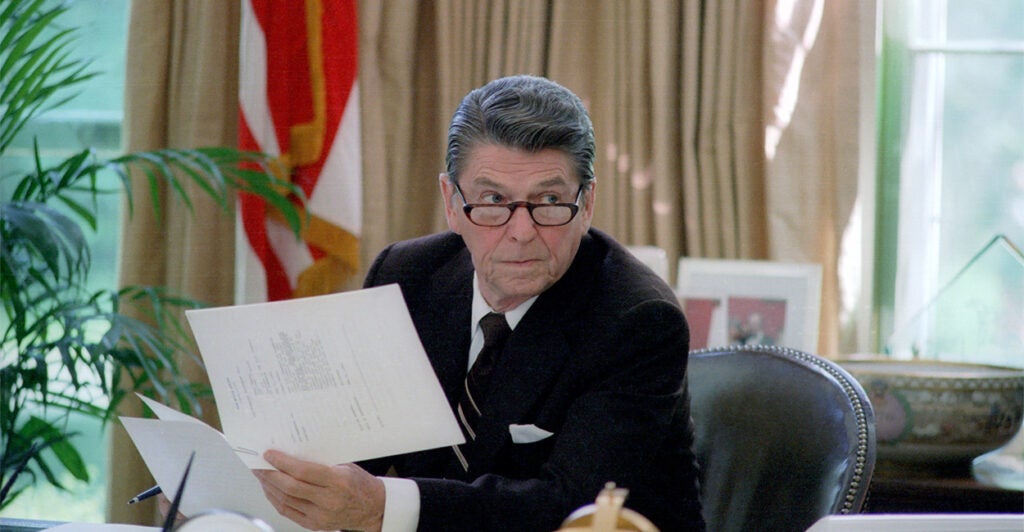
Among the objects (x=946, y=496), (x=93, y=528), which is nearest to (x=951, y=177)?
(x=946, y=496)

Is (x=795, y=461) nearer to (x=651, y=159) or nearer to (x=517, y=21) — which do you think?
(x=651, y=159)

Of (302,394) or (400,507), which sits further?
(400,507)

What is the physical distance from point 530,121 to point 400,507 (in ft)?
2.02

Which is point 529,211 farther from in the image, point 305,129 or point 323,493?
point 305,129

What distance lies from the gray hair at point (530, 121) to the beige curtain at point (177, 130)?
65.6 inches

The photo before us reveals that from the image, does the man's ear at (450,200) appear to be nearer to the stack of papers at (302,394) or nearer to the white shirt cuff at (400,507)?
the stack of papers at (302,394)

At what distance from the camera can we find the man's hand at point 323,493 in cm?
142

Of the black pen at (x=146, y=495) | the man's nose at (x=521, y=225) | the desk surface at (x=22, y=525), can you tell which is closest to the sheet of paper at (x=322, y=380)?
the black pen at (x=146, y=495)

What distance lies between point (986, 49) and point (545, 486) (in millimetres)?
2153

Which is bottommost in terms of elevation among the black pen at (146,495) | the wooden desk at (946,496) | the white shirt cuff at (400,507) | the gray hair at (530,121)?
the wooden desk at (946,496)

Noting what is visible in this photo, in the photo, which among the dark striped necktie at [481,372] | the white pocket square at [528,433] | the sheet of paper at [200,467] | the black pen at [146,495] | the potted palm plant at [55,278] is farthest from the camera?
the potted palm plant at [55,278]

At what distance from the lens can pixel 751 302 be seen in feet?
9.72

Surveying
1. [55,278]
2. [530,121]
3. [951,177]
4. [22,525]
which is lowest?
[22,525]

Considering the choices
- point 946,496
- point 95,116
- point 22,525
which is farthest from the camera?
point 95,116
